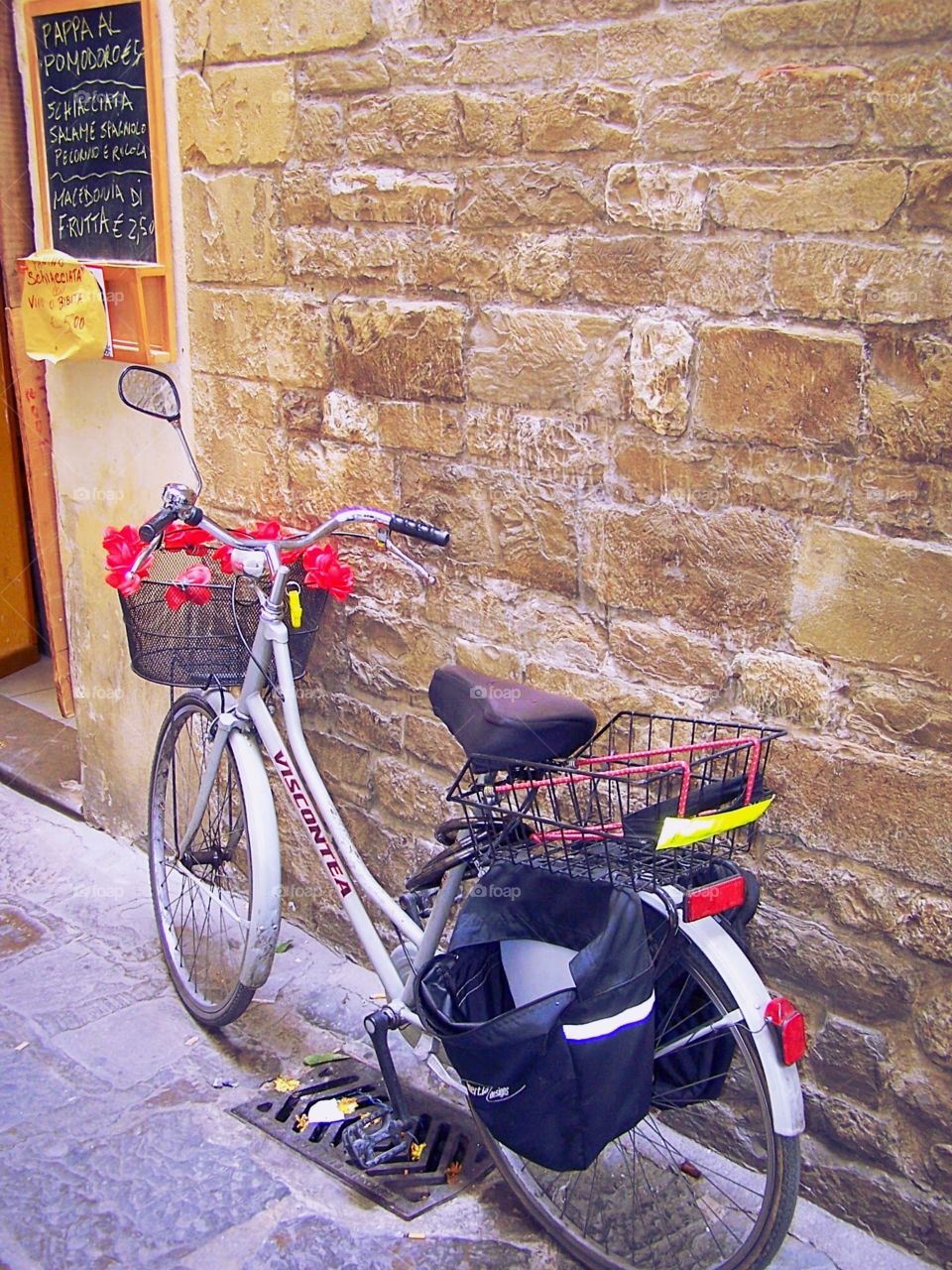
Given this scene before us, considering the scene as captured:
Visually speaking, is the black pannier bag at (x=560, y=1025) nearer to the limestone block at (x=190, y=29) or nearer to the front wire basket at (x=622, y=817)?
the front wire basket at (x=622, y=817)

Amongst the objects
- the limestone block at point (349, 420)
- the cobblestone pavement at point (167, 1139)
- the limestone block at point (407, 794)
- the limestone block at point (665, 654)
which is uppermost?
the limestone block at point (349, 420)

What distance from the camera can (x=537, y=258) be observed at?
9.46ft

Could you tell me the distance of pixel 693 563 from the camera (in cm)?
275

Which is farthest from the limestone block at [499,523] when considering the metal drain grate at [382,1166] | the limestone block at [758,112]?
the metal drain grate at [382,1166]

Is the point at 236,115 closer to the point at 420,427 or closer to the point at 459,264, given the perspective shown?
the point at 459,264

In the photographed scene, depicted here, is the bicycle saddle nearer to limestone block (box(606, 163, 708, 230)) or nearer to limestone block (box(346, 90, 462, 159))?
limestone block (box(606, 163, 708, 230))

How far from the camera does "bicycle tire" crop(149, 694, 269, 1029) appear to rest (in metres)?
3.44

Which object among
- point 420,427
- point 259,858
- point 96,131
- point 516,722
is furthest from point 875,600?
point 96,131

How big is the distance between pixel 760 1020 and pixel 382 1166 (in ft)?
3.45

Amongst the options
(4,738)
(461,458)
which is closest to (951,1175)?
→ (461,458)

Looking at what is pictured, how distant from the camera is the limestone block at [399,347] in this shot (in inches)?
123

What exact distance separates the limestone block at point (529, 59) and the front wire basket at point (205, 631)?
1239 millimetres

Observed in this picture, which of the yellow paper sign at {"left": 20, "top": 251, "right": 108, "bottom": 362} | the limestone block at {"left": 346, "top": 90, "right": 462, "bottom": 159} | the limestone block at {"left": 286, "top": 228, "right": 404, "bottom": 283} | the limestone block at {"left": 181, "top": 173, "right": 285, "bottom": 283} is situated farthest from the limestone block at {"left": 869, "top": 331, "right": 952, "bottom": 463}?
the yellow paper sign at {"left": 20, "top": 251, "right": 108, "bottom": 362}

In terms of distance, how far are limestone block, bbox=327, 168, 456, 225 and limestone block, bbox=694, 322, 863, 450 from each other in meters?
0.80
